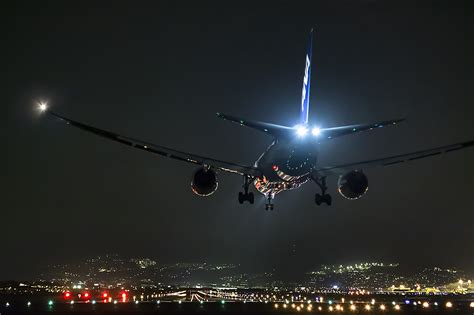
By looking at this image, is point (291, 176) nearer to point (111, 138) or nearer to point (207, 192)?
point (207, 192)

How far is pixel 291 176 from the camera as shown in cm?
3188

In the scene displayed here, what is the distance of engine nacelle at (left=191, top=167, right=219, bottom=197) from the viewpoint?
35281mm

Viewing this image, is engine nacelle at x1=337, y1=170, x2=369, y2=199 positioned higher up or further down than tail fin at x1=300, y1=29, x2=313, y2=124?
further down

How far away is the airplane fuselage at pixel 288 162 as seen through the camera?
96.6ft

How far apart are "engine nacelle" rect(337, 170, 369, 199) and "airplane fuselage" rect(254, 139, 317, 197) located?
3343 millimetres

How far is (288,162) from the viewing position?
3028 centimetres

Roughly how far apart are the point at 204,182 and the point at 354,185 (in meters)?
11.0

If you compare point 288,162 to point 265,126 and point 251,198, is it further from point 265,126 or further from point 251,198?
point 251,198

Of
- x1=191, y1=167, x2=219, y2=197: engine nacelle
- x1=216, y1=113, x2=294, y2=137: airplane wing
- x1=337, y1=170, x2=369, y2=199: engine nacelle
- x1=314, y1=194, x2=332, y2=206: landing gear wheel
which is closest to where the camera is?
x1=216, y1=113, x2=294, y2=137: airplane wing

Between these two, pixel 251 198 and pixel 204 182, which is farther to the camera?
pixel 251 198

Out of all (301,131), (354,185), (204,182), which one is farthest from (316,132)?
(204,182)

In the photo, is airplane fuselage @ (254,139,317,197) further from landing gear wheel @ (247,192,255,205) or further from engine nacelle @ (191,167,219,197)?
landing gear wheel @ (247,192,255,205)

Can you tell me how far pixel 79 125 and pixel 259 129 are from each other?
10.9 meters

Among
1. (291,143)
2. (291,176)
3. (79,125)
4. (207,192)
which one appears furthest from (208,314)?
(79,125)
